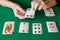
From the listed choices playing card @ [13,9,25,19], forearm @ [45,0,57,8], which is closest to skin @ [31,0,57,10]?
forearm @ [45,0,57,8]

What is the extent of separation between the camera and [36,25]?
1198 mm

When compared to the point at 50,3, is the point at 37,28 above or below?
below

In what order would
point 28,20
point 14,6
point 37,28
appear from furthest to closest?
point 14,6
point 28,20
point 37,28

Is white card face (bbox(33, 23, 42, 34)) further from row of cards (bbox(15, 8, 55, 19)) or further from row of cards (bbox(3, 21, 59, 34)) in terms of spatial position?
row of cards (bbox(15, 8, 55, 19))

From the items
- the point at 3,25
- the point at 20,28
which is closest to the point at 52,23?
the point at 20,28

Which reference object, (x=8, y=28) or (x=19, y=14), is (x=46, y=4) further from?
(x=8, y=28)

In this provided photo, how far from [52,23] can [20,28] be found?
0.32m

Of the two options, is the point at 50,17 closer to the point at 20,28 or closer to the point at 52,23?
the point at 52,23

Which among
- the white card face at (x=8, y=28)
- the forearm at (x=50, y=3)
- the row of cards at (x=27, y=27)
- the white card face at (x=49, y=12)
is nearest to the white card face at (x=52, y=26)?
the row of cards at (x=27, y=27)

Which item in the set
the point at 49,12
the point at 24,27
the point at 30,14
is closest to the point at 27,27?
the point at 24,27

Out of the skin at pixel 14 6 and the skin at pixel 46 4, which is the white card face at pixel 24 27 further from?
the skin at pixel 46 4

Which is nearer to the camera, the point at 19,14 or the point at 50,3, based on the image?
the point at 19,14

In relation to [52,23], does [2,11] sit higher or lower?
higher

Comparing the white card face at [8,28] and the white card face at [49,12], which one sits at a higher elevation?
the white card face at [49,12]
